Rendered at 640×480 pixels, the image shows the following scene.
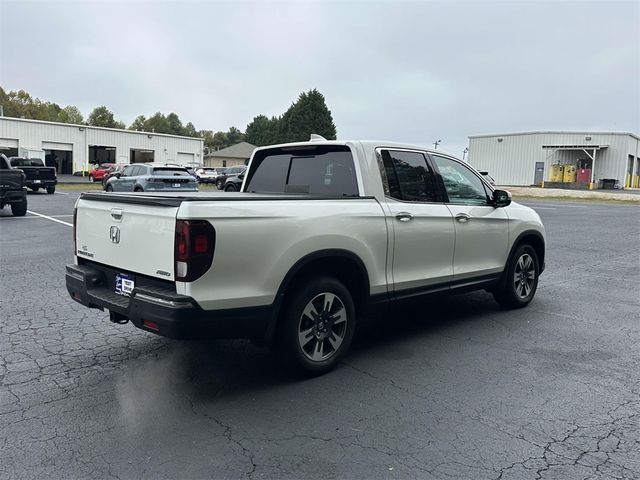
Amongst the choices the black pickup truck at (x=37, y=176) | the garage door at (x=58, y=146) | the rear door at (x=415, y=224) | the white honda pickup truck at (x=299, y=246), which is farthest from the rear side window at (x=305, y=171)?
the garage door at (x=58, y=146)

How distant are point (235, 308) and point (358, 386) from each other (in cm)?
120

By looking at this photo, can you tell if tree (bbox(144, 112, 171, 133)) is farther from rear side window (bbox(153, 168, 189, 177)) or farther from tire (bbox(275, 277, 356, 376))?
tire (bbox(275, 277, 356, 376))

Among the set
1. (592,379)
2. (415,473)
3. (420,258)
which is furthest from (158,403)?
(592,379)

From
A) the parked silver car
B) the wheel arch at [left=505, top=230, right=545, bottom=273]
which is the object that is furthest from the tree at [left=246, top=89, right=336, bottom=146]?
the wheel arch at [left=505, top=230, right=545, bottom=273]

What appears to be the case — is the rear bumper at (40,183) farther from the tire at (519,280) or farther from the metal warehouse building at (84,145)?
the tire at (519,280)

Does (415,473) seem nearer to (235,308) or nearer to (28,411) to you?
(235,308)

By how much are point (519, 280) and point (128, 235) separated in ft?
15.4

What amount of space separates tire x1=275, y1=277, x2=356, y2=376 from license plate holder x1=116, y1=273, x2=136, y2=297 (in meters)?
1.16

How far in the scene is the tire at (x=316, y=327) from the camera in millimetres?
4156

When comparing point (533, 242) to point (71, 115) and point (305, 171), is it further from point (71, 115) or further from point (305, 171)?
point (71, 115)

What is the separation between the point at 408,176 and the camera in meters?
5.29

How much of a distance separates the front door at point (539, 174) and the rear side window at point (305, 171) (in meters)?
52.8

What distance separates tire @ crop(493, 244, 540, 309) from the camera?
253 inches

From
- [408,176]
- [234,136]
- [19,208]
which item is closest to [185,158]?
[19,208]
